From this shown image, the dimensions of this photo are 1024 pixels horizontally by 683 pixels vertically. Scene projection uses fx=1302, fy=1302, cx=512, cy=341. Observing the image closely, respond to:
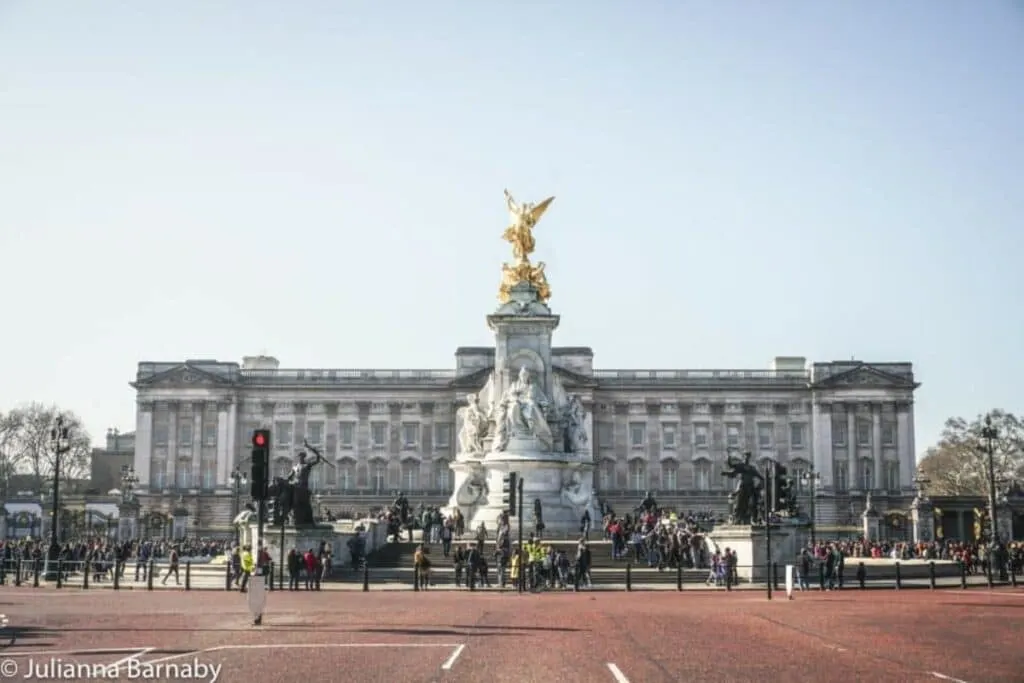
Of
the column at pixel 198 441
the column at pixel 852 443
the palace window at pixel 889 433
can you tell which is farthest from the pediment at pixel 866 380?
the column at pixel 198 441

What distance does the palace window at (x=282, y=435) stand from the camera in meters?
127

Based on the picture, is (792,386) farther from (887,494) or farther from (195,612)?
(195,612)

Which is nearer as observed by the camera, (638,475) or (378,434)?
(638,475)

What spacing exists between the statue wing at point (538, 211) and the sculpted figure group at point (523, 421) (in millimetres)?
8028

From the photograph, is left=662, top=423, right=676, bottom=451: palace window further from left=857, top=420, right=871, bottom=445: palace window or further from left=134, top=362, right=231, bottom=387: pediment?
left=134, top=362, right=231, bottom=387: pediment

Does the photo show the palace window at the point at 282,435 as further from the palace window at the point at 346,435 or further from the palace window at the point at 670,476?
the palace window at the point at 670,476

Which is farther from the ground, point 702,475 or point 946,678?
point 702,475

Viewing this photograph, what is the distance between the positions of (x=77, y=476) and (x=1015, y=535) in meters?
95.4

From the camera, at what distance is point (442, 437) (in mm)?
126312

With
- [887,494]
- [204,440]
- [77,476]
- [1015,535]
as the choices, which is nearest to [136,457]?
[204,440]

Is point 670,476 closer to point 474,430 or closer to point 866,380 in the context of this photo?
point 866,380

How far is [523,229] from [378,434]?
6782 centimetres

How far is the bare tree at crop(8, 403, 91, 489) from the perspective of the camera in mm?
126188

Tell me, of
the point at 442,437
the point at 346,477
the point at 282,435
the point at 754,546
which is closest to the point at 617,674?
the point at 754,546
